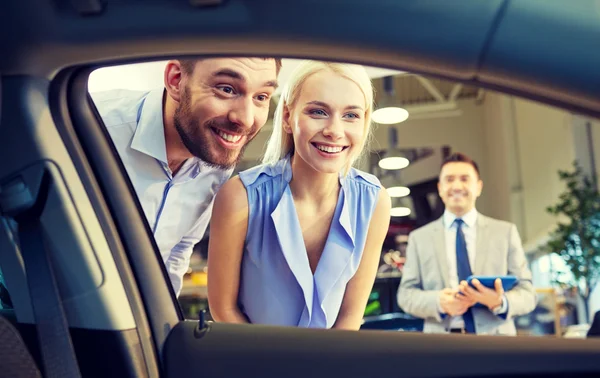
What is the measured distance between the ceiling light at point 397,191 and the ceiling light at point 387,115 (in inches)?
4.4

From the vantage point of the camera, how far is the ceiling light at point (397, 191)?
3.67ft

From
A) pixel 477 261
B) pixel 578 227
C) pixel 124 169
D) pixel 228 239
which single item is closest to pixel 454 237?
pixel 477 261

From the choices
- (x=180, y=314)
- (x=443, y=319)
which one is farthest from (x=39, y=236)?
(x=443, y=319)

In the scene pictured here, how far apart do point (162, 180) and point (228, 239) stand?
14cm

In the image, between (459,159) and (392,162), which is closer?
(392,162)

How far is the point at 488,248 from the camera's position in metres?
1.38

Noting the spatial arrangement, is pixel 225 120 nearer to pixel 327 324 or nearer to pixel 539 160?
pixel 327 324

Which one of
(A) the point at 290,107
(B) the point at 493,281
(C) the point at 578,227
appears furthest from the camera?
(C) the point at 578,227

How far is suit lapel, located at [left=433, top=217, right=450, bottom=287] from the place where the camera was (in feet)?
4.31

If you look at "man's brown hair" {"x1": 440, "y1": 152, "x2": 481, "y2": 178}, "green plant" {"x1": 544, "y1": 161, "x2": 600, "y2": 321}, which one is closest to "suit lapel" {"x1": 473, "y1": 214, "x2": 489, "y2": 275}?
"man's brown hair" {"x1": 440, "y1": 152, "x2": 481, "y2": 178}

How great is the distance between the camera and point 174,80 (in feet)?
3.41

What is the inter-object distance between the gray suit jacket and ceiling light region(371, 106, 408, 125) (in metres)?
0.22

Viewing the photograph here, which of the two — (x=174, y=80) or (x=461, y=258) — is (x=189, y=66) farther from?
(x=461, y=258)

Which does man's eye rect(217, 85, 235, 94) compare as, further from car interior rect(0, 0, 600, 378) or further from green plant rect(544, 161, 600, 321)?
green plant rect(544, 161, 600, 321)
